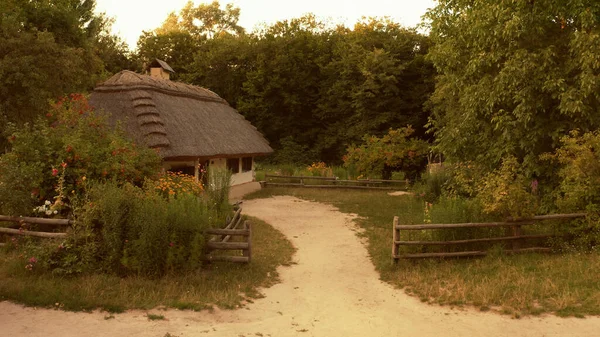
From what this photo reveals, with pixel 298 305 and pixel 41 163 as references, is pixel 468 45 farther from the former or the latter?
pixel 41 163

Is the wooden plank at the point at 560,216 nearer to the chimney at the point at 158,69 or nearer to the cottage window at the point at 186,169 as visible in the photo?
the cottage window at the point at 186,169

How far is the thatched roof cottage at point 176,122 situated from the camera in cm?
1769

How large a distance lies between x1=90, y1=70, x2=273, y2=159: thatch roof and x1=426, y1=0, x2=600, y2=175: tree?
10.3 meters

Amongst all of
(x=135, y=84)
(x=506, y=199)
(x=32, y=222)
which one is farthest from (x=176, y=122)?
(x=506, y=199)

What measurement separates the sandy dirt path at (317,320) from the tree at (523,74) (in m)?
7.12

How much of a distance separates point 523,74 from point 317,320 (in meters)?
9.37

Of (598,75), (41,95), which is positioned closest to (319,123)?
(41,95)

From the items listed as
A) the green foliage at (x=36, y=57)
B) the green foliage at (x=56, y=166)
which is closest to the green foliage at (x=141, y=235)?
the green foliage at (x=56, y=166)

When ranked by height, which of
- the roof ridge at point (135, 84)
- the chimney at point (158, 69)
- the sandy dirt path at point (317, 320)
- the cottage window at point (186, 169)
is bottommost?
the sandy dirt path at point (317, 320)

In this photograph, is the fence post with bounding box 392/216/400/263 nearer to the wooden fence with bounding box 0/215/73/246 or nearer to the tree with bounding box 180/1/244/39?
the wooden fence with bounding box 0/215/73/246

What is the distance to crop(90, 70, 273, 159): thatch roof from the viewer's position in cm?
1762

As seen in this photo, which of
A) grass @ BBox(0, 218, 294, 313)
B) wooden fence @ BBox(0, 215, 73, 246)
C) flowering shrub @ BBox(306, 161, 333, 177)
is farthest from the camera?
flowering shrub @ BBox(306, 161, 333, 177)

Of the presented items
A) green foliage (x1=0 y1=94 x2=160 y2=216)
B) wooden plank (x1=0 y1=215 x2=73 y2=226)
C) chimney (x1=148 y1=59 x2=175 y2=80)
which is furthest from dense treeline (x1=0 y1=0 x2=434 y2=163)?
wooden plank (x1=0 y1=215 x2=73 y2=226)

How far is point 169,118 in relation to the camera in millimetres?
19203
